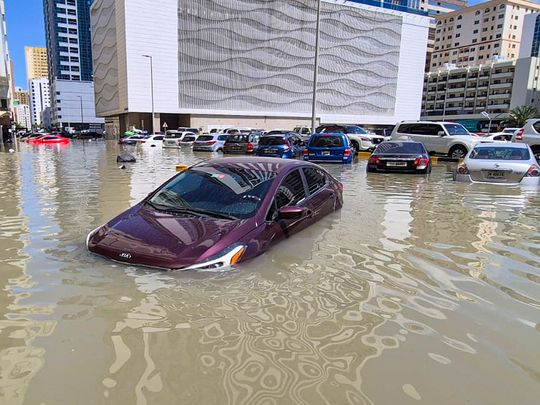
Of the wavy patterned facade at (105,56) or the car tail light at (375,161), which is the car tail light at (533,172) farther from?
the wavy patterned facade at (105,56)

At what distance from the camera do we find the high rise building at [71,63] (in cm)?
11812

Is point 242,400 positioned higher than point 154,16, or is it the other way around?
point 154,16

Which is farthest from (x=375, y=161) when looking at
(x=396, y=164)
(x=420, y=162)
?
(x=420, y=162)

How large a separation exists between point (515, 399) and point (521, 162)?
9.55m

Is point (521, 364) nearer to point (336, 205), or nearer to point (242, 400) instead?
point (242, 400)

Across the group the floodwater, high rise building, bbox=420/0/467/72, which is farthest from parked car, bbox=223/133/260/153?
high rise building, bbox=420/0/467/72

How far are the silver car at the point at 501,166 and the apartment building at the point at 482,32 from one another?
11206 centimetres

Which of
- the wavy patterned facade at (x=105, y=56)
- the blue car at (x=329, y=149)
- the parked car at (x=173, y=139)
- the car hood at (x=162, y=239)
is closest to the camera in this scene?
the car hood at (x=162, y=239)

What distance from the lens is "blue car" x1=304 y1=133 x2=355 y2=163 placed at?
61.8ft

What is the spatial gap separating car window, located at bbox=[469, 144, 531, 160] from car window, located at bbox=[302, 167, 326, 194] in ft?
20.5

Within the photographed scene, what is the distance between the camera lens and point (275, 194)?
530cm

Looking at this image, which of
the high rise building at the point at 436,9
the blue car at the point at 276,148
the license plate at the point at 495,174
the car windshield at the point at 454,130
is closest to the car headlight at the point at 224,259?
the license plate at the point at 495,174

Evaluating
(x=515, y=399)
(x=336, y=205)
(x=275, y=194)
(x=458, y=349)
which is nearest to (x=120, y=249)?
(x=275, y=194)

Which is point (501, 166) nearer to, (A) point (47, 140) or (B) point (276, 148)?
(B) point (276, 148)
